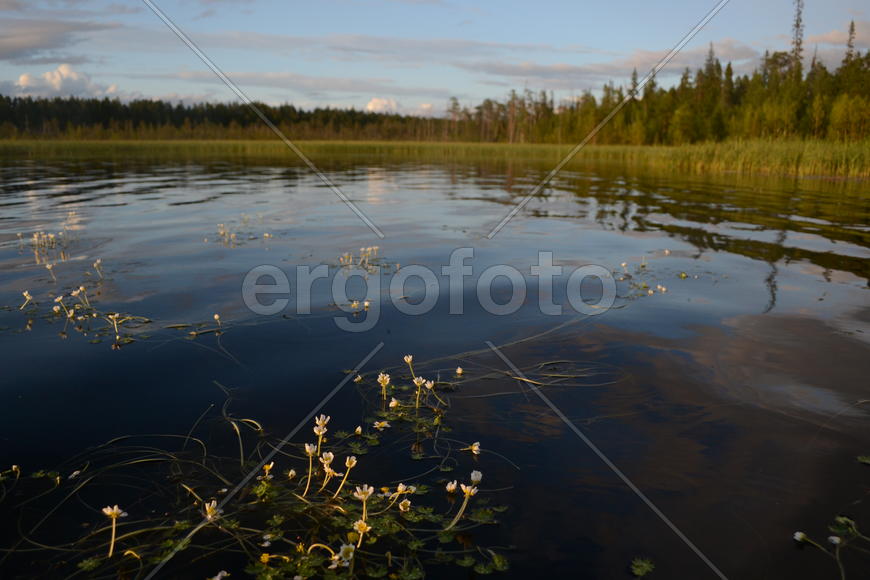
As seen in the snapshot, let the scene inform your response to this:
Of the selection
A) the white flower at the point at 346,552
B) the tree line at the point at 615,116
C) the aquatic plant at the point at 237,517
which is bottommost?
the aquatic plant at the point at 237,517

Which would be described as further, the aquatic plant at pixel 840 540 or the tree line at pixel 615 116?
the tree line at pixel 615 116

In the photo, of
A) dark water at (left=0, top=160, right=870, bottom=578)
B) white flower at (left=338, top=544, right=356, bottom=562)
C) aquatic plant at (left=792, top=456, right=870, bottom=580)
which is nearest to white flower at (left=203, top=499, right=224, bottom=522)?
white flower at (left=338, top=544, right=356, bottom=562)

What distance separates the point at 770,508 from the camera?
164 inches

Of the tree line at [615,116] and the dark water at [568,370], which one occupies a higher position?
the tree line at [615,116]

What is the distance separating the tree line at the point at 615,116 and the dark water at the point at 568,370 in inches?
847

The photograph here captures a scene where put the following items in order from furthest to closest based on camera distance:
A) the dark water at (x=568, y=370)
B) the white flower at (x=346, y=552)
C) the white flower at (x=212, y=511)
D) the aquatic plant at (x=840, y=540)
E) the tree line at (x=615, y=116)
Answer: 1. the tree line at (x=615, y=116)
2. the dark water at (x=568, y=370)
3. the white flower at (x=212, y=511)
4. the aquatic plant at (x=840, y=540)
5. the white flower at (x=346, y=552)

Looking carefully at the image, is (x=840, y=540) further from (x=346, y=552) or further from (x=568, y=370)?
(x=346, y=552)

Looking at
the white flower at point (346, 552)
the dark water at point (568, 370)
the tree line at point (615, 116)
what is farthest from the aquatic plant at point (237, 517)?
the tree line at point (615, 116)

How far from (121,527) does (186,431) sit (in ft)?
4.44

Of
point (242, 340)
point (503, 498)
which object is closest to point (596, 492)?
point (503, 498)

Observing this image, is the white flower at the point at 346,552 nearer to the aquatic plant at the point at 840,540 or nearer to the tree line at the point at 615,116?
the aquatic plant at the point at 840,540

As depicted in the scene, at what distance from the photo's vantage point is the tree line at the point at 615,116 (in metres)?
70.7

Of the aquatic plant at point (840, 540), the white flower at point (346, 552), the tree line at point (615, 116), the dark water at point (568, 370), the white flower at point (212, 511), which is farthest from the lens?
the tree line at point (615, 116)

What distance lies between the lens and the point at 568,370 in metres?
6.68
